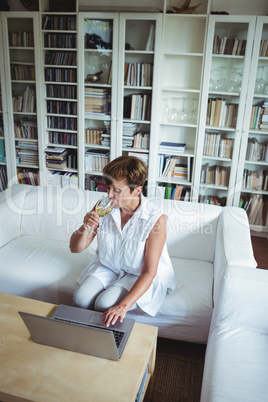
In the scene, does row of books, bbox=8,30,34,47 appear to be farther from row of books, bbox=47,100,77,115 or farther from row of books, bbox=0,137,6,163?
row of books, bbox=0,137,6,163

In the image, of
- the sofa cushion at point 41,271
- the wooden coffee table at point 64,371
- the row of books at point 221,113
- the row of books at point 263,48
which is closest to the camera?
the wooden coffee table at point 64,371

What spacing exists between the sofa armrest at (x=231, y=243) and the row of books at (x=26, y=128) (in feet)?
7.55

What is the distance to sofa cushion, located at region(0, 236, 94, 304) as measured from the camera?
198 cm

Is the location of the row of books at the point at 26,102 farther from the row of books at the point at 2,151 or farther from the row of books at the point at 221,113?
the row of books at the point at 221,113

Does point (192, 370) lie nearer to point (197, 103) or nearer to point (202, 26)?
point (197, 103)

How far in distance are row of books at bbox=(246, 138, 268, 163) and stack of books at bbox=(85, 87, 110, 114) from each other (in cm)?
138

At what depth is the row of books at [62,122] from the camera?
367 cm

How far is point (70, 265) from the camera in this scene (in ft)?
7.00

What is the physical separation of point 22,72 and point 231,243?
2.75 m

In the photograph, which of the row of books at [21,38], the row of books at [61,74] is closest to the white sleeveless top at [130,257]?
the row of books at [61,74]

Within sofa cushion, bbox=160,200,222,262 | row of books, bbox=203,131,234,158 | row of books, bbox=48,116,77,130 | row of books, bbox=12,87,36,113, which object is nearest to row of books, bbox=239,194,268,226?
row of books, bbox=203,131,234,158

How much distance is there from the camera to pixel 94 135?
3.65 meters

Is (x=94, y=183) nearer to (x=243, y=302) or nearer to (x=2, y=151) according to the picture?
(x=2, y=151)

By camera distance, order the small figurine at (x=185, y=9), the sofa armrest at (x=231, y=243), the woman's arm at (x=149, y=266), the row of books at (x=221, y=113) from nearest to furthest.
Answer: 1. the woman's arm at (x=149, y=266)
2. the sofa armrest at (x=231, y=243)
3. the small figurine at (x=185, y=9)
4. the row of books at (x=221, y=113)
